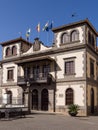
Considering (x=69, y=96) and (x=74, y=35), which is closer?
(x=69, y=96)

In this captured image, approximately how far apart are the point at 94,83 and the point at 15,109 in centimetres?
1164

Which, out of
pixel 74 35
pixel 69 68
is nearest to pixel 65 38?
pixel 74 35

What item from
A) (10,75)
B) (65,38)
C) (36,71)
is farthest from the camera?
(10,75)

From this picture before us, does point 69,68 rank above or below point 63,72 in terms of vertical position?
above

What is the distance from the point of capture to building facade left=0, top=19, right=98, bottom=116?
2653 centimetres

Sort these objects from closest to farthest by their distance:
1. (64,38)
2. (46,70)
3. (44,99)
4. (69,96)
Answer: (69,96), (64,38), (44,99), (46,70)

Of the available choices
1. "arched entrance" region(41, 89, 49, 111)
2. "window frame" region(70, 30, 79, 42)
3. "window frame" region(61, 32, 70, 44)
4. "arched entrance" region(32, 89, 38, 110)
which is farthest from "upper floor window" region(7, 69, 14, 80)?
"window frame" region(70, 30, 79, 42)

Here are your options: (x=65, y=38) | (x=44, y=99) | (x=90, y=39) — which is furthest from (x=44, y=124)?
(x=90, y=39)

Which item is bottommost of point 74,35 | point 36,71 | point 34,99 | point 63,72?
point 34,99

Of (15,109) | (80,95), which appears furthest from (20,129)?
(80,95)

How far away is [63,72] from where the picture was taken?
2803 centimetres

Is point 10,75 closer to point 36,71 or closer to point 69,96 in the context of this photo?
point 36,71

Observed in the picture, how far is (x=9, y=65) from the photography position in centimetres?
3459

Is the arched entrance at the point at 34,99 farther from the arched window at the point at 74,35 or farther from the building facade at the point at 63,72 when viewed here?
the arched window at the point at 74,35
